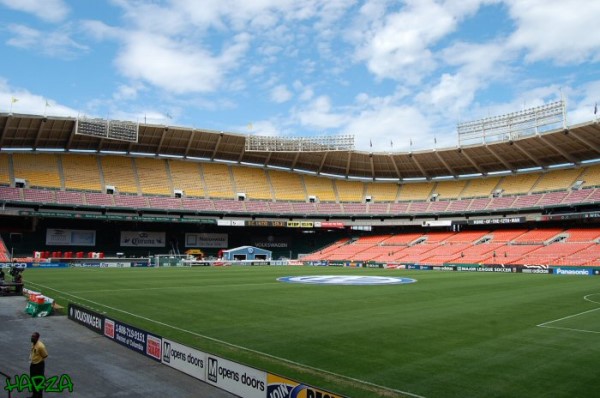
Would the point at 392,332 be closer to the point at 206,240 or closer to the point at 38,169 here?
the point at 206,240

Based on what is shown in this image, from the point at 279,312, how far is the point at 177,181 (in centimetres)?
5143

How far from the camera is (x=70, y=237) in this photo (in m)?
59.3

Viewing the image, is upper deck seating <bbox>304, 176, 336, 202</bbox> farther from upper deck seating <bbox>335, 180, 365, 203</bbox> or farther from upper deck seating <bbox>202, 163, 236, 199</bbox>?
upper deck seating <bbox>202, 163, 236, 199</bbox>

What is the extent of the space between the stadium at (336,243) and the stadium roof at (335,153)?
1.02 feet

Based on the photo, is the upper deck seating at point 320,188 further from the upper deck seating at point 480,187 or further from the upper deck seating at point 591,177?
the upper deck seating at point 591,177

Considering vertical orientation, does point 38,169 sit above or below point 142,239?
above

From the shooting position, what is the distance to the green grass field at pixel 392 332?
33.6ft

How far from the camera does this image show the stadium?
1266 centimetres

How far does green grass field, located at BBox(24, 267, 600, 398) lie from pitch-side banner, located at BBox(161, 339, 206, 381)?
1406 mm

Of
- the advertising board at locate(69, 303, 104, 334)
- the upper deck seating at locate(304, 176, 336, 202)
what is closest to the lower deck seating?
the upper deck seating at locate(304, 176, 336, 202)

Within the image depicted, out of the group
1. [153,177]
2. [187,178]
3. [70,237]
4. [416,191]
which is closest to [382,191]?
[416,191]

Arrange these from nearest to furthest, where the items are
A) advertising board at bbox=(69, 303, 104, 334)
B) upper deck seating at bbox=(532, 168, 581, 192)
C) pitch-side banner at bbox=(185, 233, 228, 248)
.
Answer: advertising board at bbox=(69, 303, 104, 334) < upper deck seating at bbox=(532, 168, 581, 192) < pitch-side banner at bbox=(185, 233, 228, 248)

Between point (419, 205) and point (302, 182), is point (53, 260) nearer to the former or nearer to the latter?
point (302, 182)

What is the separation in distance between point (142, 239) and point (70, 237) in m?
9.35
